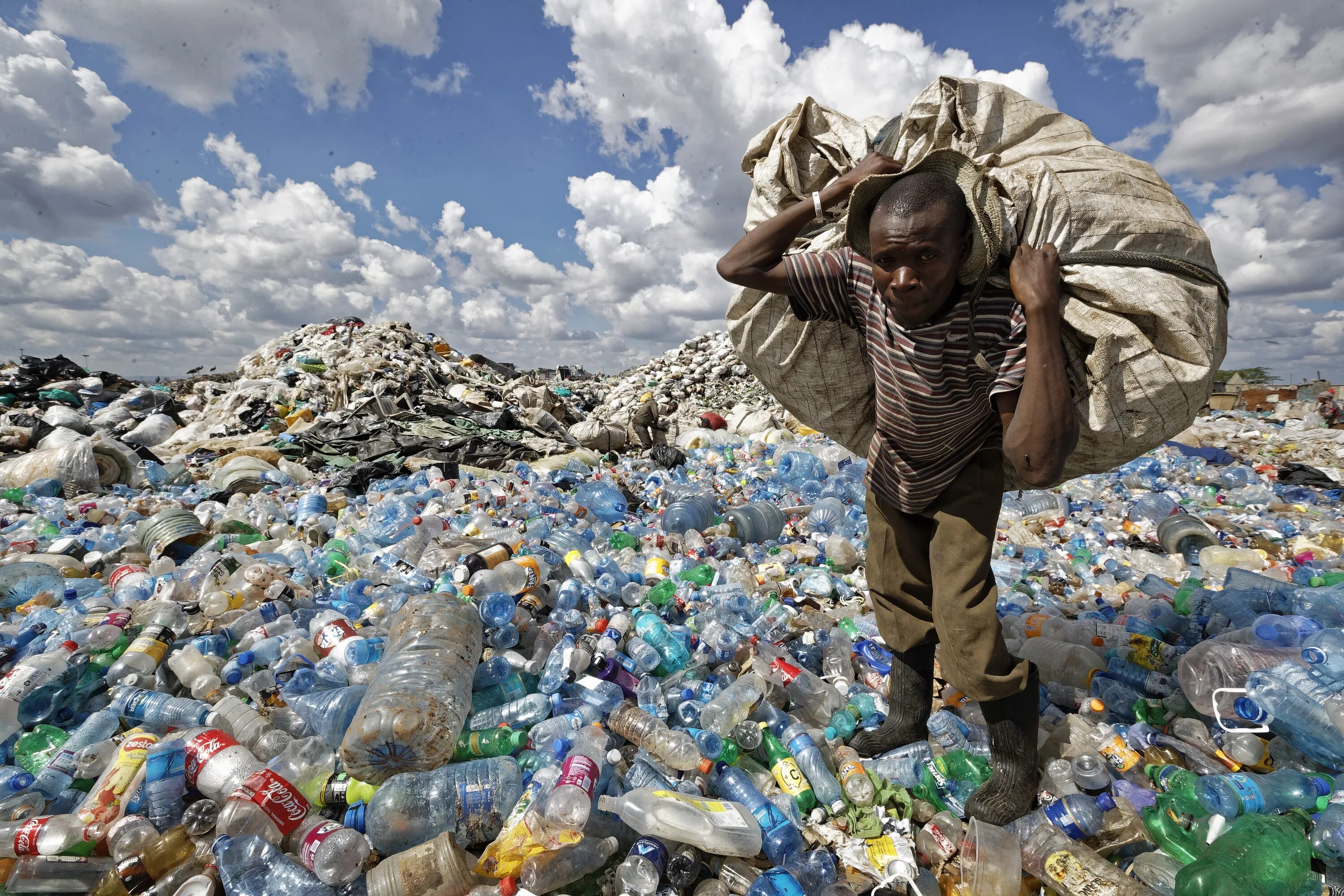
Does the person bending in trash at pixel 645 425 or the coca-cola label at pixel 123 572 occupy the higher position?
the person bending in trash at pixel 645 425

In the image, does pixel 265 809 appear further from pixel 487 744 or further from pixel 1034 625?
pixel 1034 625

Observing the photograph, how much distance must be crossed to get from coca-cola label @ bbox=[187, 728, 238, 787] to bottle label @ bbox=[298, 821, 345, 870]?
0.44m

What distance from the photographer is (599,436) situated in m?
8.75

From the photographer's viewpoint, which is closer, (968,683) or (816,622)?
(968,683)

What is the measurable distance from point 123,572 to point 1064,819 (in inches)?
171

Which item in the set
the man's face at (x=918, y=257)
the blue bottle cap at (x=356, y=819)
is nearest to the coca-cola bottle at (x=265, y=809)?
the blue bottle cap at (x=356, y=819)

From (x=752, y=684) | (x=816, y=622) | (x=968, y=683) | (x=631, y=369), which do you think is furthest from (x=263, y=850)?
(x=631, y=369)

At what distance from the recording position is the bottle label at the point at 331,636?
2.44 m

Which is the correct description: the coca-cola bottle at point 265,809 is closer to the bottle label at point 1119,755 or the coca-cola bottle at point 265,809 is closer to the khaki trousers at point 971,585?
the khaki trousers at point 971,585

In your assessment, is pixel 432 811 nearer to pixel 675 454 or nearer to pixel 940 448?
pixel 940 448

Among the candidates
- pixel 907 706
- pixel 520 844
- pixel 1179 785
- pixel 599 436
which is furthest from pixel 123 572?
pixel 599 436

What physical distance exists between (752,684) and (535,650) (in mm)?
887

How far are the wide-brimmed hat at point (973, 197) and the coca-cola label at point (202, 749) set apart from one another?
2371 mm

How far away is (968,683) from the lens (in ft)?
5.60
